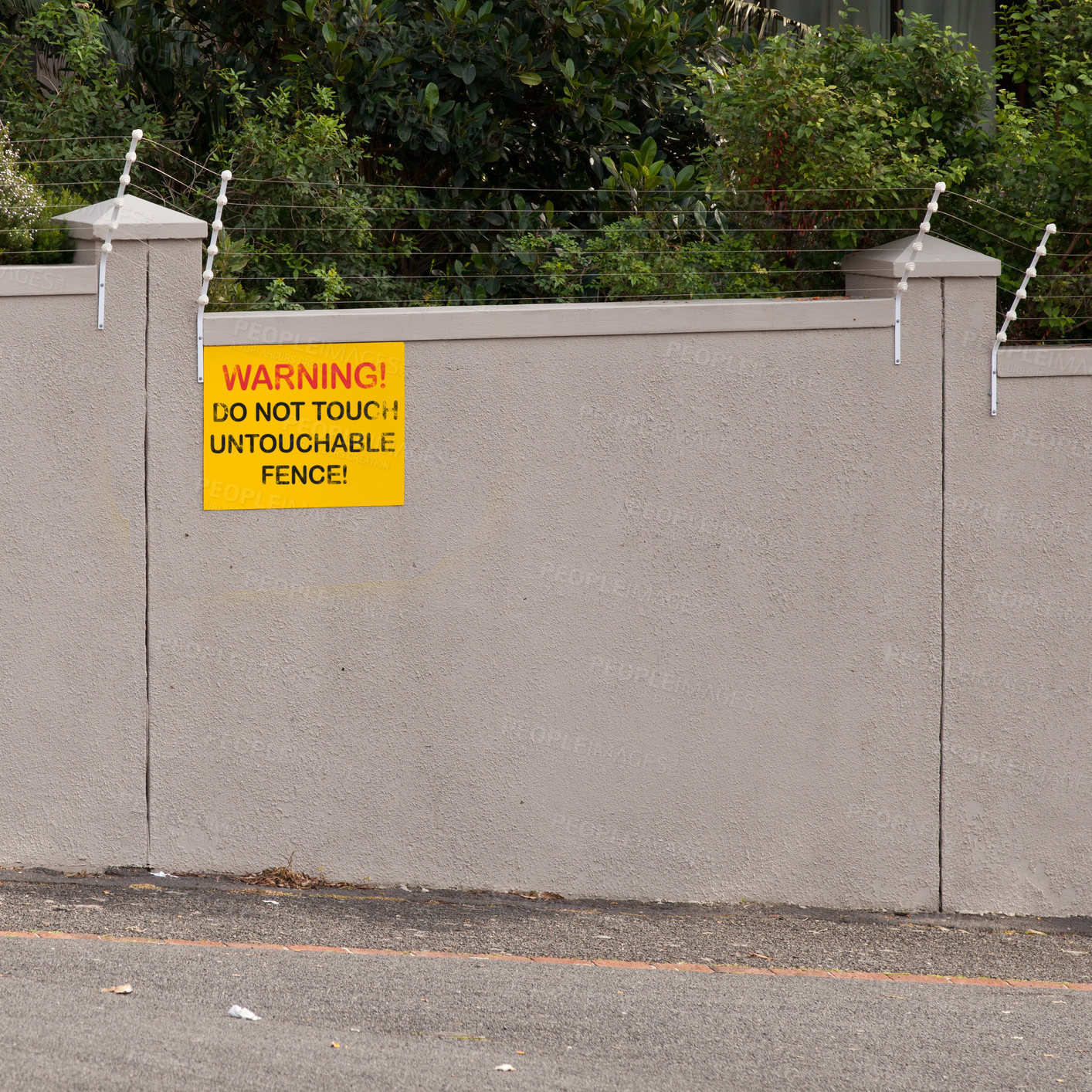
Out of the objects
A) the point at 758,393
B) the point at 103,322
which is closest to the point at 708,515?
the point at 758,393

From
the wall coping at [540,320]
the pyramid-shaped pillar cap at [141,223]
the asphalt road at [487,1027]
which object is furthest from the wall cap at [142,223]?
the asphalt road at [487,1027]

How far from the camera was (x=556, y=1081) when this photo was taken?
13.8 feet

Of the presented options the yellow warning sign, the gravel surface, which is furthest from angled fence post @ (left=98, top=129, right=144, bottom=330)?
the gravel surface

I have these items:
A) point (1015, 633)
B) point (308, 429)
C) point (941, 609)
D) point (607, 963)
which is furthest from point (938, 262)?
point (607, 963)

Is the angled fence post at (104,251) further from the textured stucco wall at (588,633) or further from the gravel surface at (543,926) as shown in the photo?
the gravel surface at (543,926)

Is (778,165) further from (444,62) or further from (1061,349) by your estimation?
(444,62)

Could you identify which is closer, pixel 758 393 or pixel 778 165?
pixel 758 393

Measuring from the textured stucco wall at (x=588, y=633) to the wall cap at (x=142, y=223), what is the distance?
58cm

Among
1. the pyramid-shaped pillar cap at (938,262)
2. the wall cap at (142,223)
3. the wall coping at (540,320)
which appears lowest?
the wall coping at (540,320)

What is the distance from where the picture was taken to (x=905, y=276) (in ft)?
20.5

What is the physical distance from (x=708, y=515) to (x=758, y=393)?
0.65 meters

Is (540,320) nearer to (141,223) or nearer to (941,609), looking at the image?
(141,223)

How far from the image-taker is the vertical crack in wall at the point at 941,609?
6324mm

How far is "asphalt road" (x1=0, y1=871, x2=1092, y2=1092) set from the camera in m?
4.22
